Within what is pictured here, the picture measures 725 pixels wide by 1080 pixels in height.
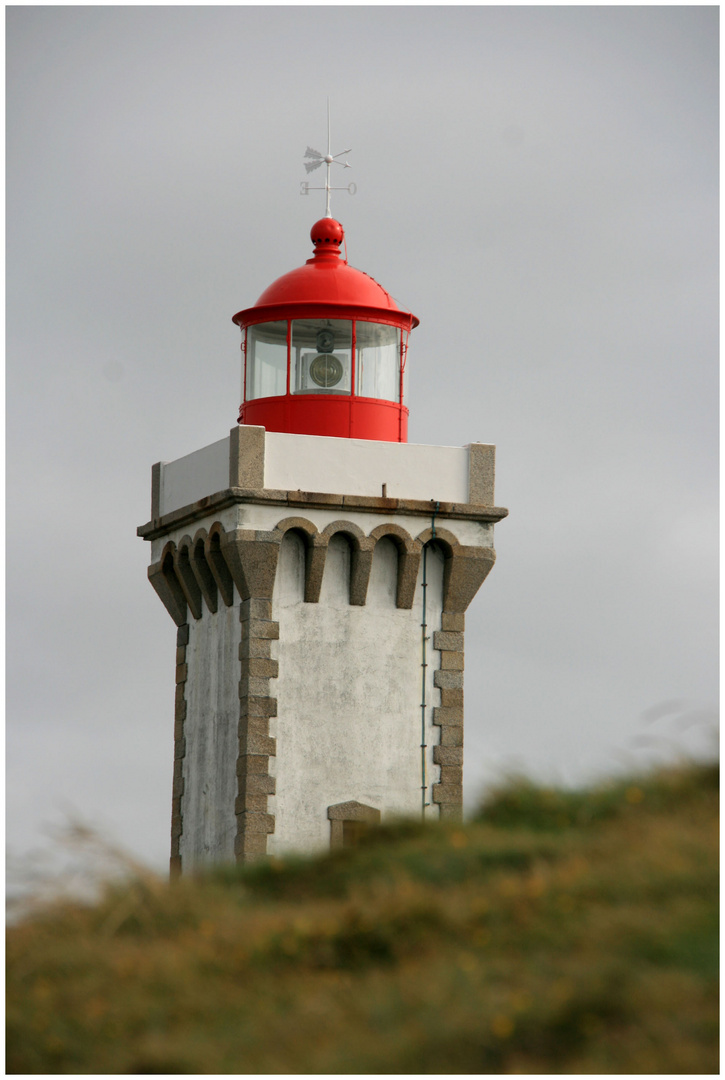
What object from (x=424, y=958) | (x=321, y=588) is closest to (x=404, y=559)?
(x=321, y=588)

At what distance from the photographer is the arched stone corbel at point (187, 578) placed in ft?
69.7

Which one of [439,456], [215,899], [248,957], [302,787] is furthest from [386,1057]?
[439,456]

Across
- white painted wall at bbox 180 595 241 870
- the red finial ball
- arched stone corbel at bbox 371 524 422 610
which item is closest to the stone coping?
arched stone corbel at bbox 371 524 422 610

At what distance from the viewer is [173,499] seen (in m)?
21.8

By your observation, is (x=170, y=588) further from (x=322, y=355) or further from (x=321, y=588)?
(x=322, y=355)

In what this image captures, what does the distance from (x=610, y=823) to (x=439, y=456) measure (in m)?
9.73

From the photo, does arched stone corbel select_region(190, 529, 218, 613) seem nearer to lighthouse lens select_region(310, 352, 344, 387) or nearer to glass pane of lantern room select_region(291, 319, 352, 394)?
glass pane of lantern room select_region(291, 319, 352, 394)

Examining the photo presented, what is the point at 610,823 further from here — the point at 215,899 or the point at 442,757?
the point at 442,757

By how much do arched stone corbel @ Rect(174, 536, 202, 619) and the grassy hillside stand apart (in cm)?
936

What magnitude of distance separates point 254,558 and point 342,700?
1.85m

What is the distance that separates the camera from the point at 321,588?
1998cm

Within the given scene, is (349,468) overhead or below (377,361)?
below

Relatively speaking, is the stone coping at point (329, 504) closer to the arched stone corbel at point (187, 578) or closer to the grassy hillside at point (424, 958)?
the arched stone corbel at point (187, 578)

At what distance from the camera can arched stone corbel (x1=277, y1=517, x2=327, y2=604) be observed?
19.8 meters
